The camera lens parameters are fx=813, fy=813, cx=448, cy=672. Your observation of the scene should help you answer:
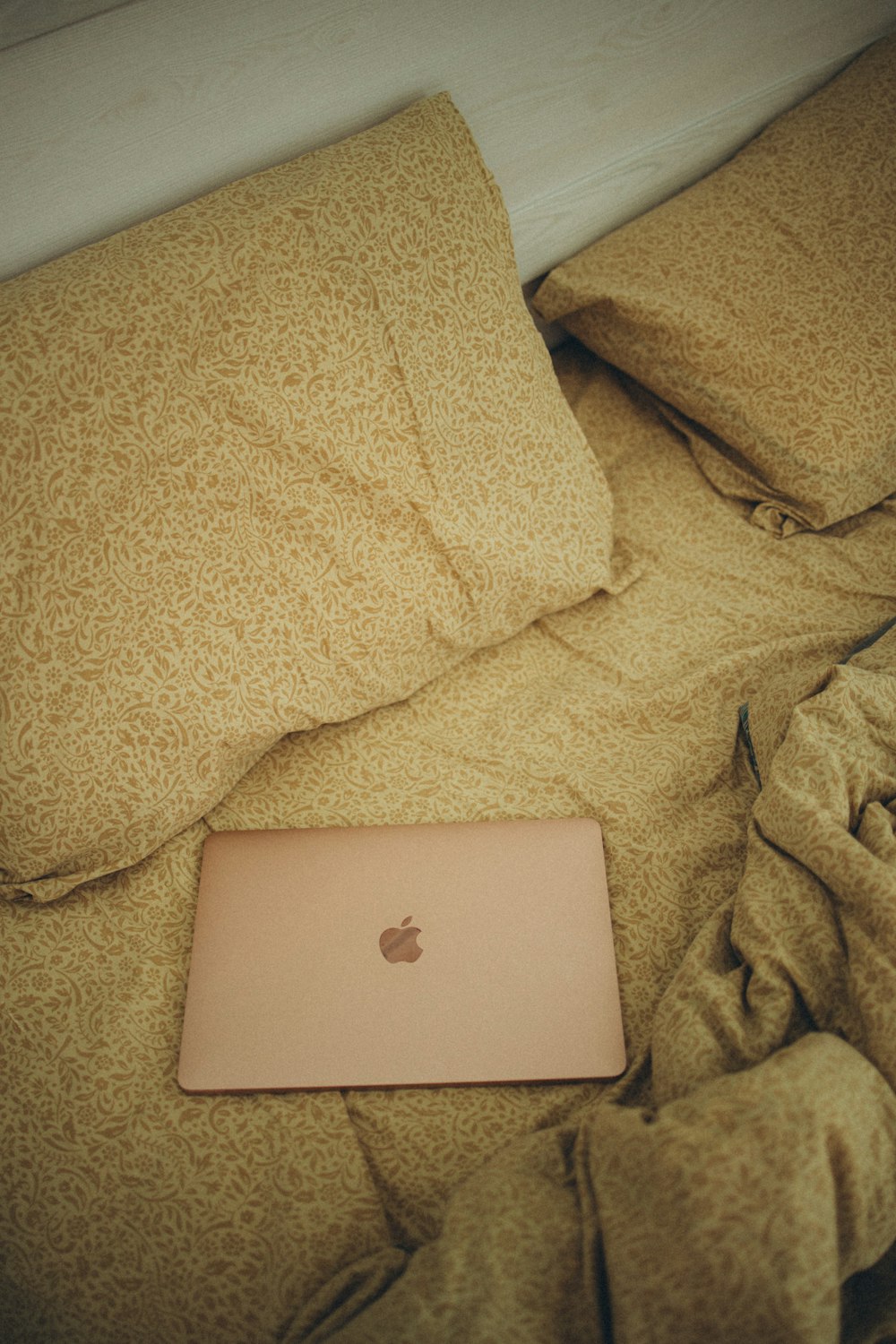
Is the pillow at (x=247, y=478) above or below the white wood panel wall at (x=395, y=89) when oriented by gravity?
below

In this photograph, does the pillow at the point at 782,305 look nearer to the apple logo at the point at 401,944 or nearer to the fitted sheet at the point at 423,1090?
the fitted sheet at the point at 423,1090

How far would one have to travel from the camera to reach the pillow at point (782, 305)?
102 cm

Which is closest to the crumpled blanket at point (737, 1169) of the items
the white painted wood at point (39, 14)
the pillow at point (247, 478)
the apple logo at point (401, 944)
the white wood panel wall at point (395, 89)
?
the apple logo at point (401, 944)

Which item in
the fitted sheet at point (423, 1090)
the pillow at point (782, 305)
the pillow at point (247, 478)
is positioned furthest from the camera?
the pillow at point (782, 305)

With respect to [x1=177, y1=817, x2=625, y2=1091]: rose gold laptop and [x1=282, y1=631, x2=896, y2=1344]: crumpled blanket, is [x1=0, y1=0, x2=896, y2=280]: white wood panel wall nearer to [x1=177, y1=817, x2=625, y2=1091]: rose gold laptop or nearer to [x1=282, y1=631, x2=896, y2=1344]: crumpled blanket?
[x1=177, y1=817, x2=625, y2=1091]: rose gold laptop

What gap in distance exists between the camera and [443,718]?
3.15 ft

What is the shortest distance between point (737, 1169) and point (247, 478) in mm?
703

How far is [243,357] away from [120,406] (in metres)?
0.12

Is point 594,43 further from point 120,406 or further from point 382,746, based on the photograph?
point 382,746

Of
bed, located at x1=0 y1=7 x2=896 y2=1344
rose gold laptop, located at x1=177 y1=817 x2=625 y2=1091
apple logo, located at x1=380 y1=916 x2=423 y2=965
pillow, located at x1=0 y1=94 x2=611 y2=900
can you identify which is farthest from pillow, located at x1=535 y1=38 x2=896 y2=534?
apple logo, located at x1=380 y1=916 x2=423 y2=965

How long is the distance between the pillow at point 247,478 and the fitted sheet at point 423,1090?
80mm

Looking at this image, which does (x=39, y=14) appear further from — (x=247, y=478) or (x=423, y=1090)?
(x=423, y=1090)

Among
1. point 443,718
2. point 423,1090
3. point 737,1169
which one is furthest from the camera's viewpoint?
point 443,718

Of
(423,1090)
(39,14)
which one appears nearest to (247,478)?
(39,14)
